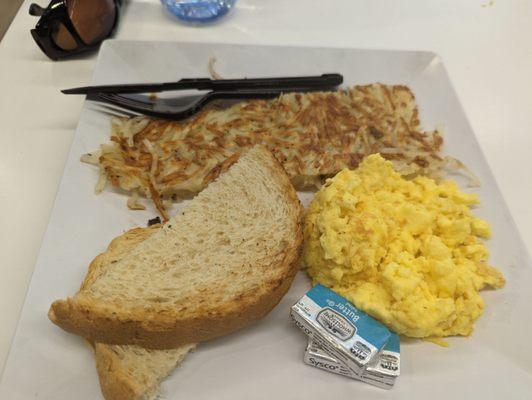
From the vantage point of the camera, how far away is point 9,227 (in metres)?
1.63

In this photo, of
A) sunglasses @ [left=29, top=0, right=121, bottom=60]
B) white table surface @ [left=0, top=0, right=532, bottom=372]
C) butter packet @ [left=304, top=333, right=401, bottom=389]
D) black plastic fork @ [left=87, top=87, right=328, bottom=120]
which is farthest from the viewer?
sunglasses @ [left=29, top=0, right=121, bottom=60]

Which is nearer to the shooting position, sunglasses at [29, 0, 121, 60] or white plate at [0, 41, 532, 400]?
white plate at [0, 41, 532, 400]

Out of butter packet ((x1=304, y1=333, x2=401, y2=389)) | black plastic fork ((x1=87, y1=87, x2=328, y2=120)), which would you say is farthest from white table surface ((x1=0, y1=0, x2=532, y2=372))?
butter packet ((x1=304, y1=333, x2=401, y2=389))

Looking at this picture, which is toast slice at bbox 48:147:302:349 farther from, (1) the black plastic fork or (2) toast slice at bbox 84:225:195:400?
(1) the black plastic fork

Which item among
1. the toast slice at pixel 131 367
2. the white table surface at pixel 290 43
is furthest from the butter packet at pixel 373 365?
the white table surface at pixel 290 43

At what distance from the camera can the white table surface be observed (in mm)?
1700

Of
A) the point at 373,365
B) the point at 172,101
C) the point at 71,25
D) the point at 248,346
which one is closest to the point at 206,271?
the point at 248,346

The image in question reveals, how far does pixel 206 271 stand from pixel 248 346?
0.28 meters

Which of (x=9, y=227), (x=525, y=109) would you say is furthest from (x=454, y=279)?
(x=9, y=227)

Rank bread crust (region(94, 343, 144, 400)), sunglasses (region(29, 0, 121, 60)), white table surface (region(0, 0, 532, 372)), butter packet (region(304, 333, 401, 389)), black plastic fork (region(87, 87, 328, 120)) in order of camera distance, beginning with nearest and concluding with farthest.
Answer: bread crust (region(94, 343, 144, 400)) < butter packet (region(304, 333, 401, 389)) < white table surface (region(0, 0, 532, 372)) < black plastic fork (region(87, 87, 328, 120)) < sunglasses (region(29, 0, 121, 60))

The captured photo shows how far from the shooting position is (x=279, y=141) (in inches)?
72.0

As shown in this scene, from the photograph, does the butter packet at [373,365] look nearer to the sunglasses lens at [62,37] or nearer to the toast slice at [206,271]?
the toast slice at [206,271]

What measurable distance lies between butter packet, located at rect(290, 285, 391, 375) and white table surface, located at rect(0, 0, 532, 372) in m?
0.92

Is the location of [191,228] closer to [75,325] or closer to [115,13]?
[75,325]
